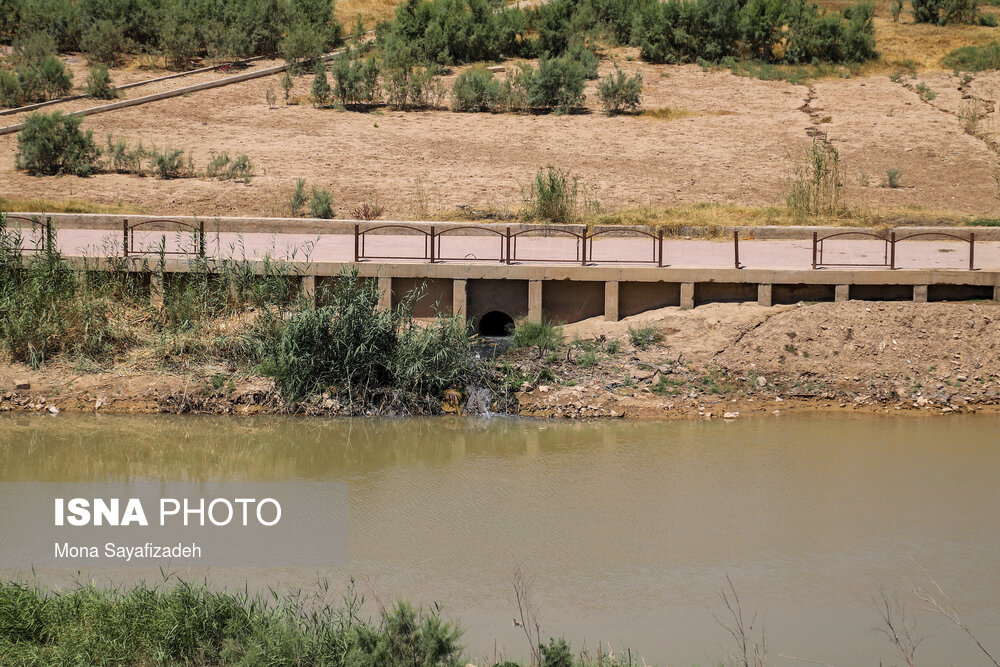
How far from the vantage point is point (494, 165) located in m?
25.4

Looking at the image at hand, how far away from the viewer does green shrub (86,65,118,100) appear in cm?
3083

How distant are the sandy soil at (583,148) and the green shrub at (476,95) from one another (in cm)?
80

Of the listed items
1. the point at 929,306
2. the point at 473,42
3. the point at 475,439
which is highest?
the point at 473,42

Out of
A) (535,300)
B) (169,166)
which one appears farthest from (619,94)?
(535,300)

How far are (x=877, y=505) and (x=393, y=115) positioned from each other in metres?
20.5

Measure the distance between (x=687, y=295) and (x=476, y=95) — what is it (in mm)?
15416

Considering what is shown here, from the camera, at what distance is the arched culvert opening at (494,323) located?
17.2 metres

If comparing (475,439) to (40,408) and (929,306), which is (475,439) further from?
(929,306)

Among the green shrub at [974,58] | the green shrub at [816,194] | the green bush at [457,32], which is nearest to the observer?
the green shrub at [816,194]

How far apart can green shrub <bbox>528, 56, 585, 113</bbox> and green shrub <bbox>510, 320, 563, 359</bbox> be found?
49.0 feet

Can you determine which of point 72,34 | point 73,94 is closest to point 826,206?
point 73,94

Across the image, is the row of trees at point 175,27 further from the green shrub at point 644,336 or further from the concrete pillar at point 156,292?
the green shrub at point 644,336

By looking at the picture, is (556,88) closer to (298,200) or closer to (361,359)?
(298,200)

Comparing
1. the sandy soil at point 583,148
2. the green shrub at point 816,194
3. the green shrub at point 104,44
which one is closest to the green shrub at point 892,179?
the sandy soil at point 583,148
